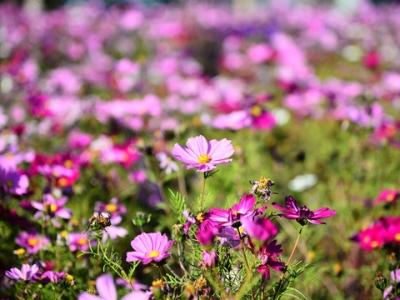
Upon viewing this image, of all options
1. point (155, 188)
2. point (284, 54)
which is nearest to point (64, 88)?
point (155, 188)

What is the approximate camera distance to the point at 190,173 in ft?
8.40

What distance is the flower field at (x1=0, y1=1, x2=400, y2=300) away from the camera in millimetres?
971

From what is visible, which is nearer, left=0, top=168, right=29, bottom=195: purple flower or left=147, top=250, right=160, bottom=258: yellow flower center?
left=147, top=250, right=160, bottom=258: yellow flower center

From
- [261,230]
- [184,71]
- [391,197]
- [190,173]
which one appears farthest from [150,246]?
[184,71]

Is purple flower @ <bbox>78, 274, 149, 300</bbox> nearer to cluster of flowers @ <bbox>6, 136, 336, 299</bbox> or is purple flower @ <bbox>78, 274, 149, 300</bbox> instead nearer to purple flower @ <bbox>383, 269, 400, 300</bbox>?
cluster of flowers @ <bbox>6, 136, 336, 299</bbox>

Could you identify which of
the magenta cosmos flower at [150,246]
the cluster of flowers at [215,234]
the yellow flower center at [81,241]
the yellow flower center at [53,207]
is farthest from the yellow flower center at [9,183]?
the magenta cosmos flower at [150,246]

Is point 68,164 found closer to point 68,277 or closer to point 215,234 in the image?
point 68,277

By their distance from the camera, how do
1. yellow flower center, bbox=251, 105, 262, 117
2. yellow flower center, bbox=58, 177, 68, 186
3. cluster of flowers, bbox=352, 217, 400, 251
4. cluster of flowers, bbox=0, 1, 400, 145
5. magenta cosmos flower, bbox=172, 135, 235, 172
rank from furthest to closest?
cluster of flowers, bbox=0, 1, 400, 145 → yellow flower center, bbox=251, 105, 262, 117 → yellow flower center, bbox=58, 177, 68, 186 → cluster of flowers, bbox=352, 217, 400, 251 → magenta cosmos flower, bbox=172, 135, 235, 172

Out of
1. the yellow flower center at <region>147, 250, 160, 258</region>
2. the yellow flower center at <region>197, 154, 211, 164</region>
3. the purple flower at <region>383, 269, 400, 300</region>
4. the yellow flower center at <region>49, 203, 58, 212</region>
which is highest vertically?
the yellow flower center at <region>197, 154, 211, 164</region>

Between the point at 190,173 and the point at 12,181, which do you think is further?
the point at 190,173

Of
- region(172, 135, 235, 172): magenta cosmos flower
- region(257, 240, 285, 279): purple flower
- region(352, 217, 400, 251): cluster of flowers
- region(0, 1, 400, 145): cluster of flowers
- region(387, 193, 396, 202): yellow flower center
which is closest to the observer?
region(257, 240, 285, 279): purple flower

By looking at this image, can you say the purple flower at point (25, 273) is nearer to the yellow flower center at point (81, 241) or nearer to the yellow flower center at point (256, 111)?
the yellow flower center at point (81, 241)

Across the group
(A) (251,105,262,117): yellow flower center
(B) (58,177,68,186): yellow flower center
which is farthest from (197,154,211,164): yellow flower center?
(A) (251,105,262,117): yellow flower center

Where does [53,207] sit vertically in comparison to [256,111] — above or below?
above
